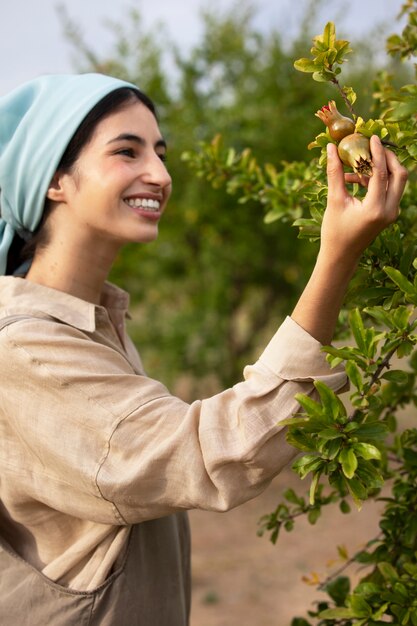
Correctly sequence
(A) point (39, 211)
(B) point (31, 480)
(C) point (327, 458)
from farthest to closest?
(A) point (39, 211) < (B) point (31, 480) < (C) point (327, 458)

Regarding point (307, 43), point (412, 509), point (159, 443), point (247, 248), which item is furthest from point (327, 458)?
point (307, 43)

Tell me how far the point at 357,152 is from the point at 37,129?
3.13 feet

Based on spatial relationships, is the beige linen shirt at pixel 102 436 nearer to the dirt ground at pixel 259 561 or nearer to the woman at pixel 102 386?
the woman at pixel 102 386

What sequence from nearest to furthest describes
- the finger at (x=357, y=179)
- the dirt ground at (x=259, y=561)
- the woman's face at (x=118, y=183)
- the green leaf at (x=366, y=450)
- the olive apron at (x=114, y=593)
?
the green leaf at (x=366, y=450), the finger at (x=357, y=179), the olive apron at (x=114, y=593), the woman's face at (x=118, y=183), the dirt ground at (x=259, y=561)

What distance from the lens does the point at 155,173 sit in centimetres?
176

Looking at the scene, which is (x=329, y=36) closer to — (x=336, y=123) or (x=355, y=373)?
(x=336, y=123)

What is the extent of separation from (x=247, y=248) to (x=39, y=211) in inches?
188

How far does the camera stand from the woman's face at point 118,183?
1.73 m

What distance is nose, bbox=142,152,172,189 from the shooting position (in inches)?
69.1

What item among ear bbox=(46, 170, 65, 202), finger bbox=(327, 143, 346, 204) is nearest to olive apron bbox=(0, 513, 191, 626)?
ear bbox=(46, 170, 65, 202)

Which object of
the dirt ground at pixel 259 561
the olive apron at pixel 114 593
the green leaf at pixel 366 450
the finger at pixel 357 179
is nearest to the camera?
the green leaf at pixel 366 450

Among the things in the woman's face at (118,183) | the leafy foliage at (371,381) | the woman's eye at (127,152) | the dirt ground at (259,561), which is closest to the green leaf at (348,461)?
the leafy foliage at (371,381)

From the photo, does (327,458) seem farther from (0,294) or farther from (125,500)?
(0,294)

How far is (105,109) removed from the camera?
5.82 ft
